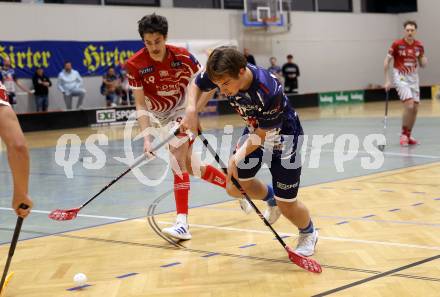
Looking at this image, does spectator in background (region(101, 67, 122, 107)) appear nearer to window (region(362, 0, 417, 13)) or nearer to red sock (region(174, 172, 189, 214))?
window (region(362, 0, 417, 13))

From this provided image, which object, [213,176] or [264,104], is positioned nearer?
[264,104]

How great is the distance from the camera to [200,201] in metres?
6.71

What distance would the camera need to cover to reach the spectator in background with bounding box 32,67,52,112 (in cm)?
1881

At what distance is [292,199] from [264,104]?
68 centimetres

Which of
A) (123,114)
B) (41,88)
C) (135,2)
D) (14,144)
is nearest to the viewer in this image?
(14,144)

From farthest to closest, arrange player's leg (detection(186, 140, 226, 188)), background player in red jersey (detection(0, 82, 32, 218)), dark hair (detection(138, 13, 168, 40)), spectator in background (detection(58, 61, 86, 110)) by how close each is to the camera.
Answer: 1. spectator in background (detection(58, 61, 86, 110))
2. player's leg (detection(186, 140, 226, 188))
3. dark hair (detection(138, 13, 168, 40))
4. background player in red jersey (detection(0, 82, 32, 218))

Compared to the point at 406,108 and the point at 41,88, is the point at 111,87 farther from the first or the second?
the point at 406,108

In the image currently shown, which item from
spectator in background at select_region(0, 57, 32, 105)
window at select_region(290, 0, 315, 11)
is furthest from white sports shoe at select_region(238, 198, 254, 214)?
window at select_region(290, 0, 315, 11)

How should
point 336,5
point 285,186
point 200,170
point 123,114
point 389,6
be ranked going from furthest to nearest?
point 389,6, point 336,5, point 123,114, point 200,170, point 285,186

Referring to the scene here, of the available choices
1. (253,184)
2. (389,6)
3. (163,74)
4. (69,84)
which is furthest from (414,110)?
(389,6)

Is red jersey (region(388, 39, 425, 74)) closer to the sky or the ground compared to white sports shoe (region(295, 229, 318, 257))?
closer to the sky

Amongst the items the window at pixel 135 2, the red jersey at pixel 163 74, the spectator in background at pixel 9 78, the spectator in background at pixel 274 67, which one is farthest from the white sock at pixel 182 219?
the spectator in background at pixel 274 67

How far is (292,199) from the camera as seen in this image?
4.36 m

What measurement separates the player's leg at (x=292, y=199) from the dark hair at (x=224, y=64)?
0.81 metres
